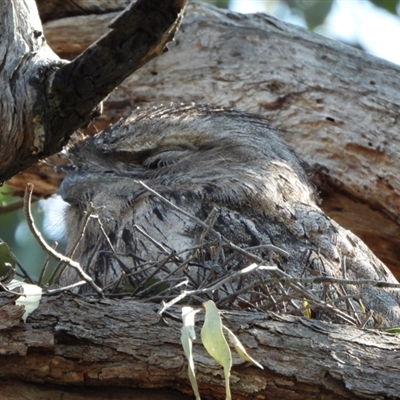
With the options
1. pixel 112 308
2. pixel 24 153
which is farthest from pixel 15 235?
pixel 112 308

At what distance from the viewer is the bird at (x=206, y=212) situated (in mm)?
2684

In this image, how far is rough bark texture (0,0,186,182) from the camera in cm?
235

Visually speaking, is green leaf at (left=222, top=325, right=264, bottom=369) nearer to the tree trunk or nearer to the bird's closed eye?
the tree trunk

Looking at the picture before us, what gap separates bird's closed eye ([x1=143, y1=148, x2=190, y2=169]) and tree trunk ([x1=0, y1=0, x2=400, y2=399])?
0.67 metres

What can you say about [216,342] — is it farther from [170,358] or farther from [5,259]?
[5,259]

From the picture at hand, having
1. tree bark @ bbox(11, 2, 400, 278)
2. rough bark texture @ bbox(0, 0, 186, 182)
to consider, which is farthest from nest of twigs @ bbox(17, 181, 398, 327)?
tree bark @ bbox(11, 2, 400, 278)

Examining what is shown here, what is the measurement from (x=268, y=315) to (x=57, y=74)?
912mm

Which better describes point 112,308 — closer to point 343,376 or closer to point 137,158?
point 343,376

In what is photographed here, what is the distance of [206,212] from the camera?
10.4ft

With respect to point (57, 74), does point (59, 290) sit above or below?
below

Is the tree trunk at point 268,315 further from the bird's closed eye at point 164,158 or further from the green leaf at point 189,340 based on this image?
the bird's closed eye at point 164,158

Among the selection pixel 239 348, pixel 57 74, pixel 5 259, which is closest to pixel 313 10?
pixel 57 74

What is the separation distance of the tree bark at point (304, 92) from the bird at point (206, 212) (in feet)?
0.95

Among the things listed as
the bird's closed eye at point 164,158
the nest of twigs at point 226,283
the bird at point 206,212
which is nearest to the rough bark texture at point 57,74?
the bird at point 206,212
